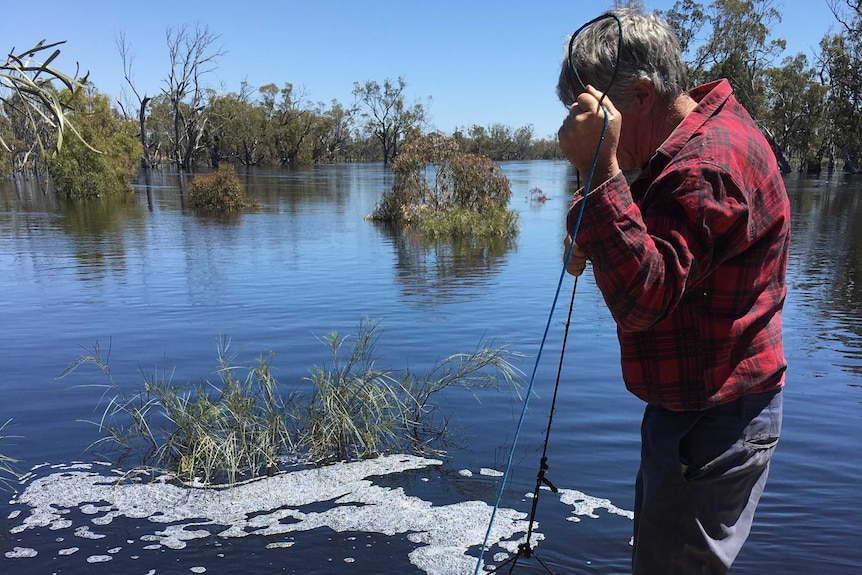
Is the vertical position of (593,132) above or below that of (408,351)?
above

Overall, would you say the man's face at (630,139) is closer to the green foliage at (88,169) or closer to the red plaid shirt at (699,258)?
the red plaid shirt at (699,258)

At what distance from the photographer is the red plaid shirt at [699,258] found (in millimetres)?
1357

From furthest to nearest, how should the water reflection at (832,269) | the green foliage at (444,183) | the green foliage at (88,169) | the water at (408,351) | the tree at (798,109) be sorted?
the tree at (798,109)
the green foliage at (88,169)
the green foliage at (444,183)
the water reflection at (832,269)
the water at (408,351)

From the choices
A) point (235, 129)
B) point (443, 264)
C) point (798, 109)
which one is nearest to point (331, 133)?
point (235, 129)

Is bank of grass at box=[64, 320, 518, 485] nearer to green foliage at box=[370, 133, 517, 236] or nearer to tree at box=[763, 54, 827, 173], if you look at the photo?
green foliage at box=[370, 133, 517, 236]

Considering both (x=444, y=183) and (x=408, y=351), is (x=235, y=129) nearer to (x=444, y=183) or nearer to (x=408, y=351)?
(x=444, y=183)

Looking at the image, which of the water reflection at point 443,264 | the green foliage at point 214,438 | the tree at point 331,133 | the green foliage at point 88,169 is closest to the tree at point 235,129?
the tree at point 331,133

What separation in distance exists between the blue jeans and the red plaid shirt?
7 cm

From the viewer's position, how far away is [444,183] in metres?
20.0

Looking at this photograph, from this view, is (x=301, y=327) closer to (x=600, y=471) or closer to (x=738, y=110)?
(x=600, y=471)

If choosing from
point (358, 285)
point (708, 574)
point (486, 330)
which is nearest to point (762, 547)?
point (708, 574)

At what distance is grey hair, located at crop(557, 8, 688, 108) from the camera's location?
4.91ft

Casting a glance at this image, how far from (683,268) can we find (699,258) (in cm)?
6

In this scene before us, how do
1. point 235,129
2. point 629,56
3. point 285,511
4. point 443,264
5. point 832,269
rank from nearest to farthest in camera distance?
point 629,56 → point 285,511 → point 832,269 → point 443,264 → point 235,129
